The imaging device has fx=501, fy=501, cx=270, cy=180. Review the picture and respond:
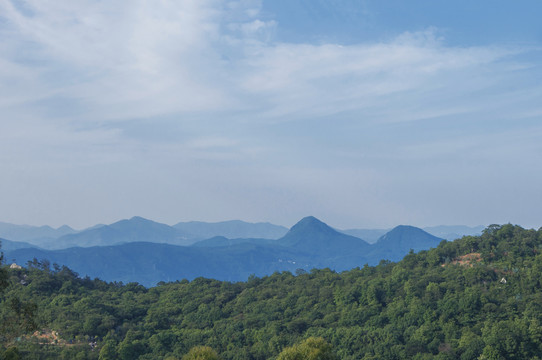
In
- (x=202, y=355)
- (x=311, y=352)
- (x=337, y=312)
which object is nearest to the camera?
(x=311, y=352)

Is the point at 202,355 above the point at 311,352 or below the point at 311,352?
below

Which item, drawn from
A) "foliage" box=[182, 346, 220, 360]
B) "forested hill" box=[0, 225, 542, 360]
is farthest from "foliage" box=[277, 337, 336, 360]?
"foliage" box=[182, 346, 220, 360]

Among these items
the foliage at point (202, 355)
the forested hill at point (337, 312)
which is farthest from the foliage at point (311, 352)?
the foliage at point (202, 355)

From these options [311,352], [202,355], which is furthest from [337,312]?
[202,355]

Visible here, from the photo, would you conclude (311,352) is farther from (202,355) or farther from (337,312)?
(337,312)

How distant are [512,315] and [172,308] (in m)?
32.4

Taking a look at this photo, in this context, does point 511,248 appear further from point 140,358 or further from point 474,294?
point 140,358

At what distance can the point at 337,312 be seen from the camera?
47938 millimetres

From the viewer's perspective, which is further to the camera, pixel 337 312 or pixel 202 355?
pixel 337 312

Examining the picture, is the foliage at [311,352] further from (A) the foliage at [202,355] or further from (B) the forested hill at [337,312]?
(A) the foliage at [202,355]

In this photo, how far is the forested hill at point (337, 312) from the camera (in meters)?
37.6

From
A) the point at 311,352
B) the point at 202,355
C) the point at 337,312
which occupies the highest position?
the point at 311,352

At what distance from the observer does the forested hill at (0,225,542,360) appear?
37.6 m

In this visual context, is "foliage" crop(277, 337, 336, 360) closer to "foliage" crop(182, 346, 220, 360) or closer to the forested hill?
the forested hill
